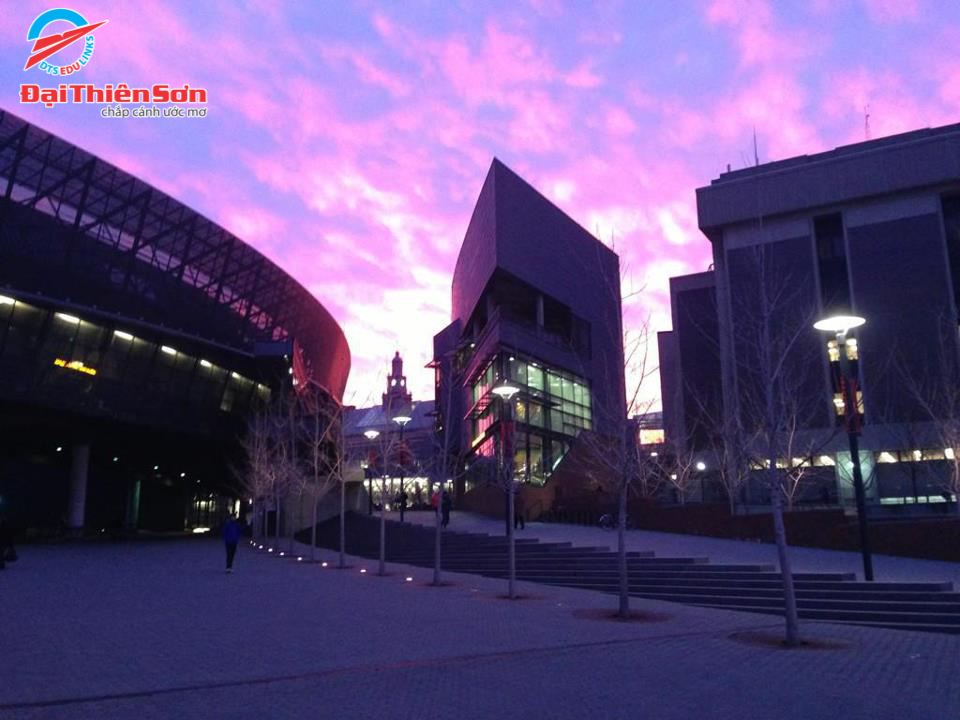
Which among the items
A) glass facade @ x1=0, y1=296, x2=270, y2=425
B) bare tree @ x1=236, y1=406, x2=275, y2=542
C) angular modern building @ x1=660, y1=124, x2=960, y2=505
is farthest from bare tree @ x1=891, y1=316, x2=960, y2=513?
glass facade @ x1=0, y1=296, x2=270, y2=425

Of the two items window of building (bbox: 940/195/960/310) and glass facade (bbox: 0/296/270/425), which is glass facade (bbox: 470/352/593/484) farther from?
window of building (bbox: 940/195/960/310)

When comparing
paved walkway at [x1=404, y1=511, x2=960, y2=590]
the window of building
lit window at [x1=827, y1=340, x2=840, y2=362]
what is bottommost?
paved walkway at [x1=404, y1=511, x2=960, y2=590]

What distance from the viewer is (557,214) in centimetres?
5700

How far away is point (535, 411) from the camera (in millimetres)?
47312

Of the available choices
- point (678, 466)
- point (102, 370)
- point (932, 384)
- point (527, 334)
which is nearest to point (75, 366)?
point (102, 370)

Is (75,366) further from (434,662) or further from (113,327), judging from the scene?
(434,662)

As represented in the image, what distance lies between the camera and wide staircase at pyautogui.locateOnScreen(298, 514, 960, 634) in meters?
12.8

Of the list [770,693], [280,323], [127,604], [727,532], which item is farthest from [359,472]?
[770,693]

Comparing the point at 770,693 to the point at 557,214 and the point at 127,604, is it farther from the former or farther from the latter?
the point at 557,214

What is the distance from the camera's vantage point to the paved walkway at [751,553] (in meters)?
16.8

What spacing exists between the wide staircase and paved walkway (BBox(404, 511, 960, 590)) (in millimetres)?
1505

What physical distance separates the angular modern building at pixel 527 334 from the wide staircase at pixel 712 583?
1799 centimetres

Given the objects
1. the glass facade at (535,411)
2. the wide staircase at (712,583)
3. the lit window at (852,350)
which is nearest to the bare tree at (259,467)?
the wide staircase at (712,583)

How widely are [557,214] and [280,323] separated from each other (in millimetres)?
22359
